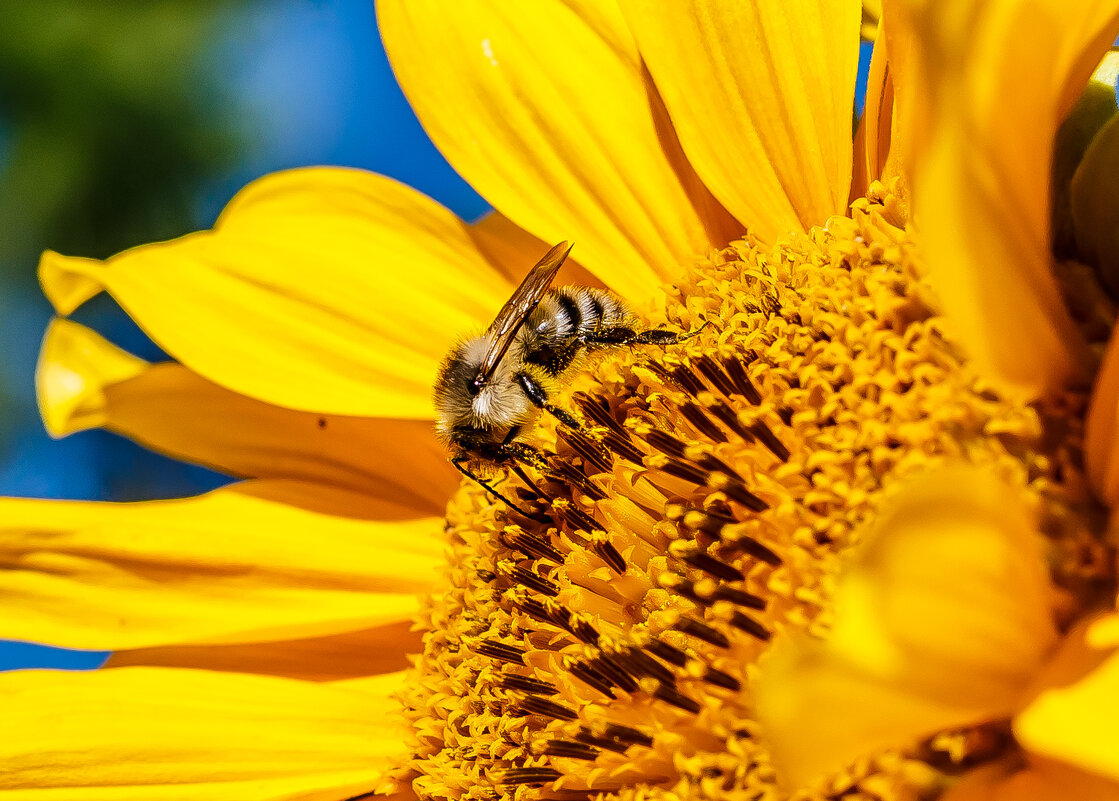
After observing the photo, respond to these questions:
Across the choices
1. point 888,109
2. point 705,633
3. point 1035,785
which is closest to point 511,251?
point 888,109

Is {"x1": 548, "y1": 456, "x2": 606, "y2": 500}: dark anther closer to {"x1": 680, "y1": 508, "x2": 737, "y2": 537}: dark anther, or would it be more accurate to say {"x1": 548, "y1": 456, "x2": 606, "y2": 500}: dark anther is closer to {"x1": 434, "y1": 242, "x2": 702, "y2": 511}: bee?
{"x1": 434, "y1": 242, "x2": 702, "y2": 511}: bee

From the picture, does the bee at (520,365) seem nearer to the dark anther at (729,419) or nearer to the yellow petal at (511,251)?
the yellow petal at (511,251)

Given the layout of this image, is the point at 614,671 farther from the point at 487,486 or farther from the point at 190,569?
the point at 190,569

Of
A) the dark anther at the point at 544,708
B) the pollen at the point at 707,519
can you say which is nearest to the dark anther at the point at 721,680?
the pollen at the point at 707,519

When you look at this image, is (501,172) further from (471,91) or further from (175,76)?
(175,76)

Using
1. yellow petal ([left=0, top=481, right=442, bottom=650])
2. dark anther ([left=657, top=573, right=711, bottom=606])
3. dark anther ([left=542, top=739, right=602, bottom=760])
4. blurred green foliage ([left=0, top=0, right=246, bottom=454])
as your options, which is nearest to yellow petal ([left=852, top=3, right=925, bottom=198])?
dark anther ([left=657, top=573, right=711, bottom=606])

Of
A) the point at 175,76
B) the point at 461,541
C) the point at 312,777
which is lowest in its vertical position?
the point at 312,777

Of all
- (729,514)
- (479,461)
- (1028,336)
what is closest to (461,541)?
(479,461)
